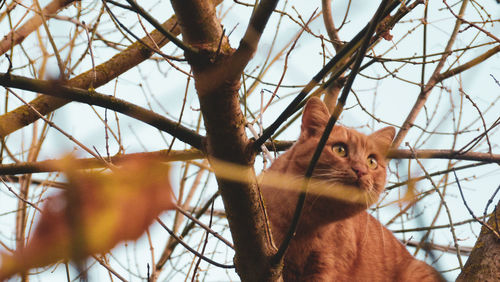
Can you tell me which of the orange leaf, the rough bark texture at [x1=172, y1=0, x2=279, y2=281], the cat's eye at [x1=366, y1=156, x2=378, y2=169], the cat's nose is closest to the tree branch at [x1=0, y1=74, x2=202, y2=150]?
the rough bark texture at [x1=172, y1=0, x2=279, y2=281]

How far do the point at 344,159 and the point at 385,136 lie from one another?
0.63 metres

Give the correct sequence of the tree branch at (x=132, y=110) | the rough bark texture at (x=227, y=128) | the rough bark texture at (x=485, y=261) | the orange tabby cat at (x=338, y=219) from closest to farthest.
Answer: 1. the rough bark texture at (x=227, y=128)
2. the tree branch at (x=132, y=110)
3. the rough bark texture at (x=485, y=261)
4. the orange tabby cat at (x=338, y=219)

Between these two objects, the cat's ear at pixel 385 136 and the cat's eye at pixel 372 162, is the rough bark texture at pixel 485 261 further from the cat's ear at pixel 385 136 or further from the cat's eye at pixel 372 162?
the cat's ear at pixel 385 136

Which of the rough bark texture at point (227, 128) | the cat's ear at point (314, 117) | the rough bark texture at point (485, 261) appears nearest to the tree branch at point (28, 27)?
the cat's ear at point (314, 117)

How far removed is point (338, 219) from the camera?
3135mm

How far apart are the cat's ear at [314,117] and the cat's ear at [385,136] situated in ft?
1.80

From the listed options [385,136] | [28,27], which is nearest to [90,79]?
[28,27]

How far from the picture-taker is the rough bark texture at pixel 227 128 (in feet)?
5.17

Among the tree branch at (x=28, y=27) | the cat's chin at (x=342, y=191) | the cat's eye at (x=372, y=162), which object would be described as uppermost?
the tree branch at (x=28, y=27)

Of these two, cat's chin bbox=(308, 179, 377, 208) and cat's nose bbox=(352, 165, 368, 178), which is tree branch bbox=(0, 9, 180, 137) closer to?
cat's chin bbox=(308, 179, 377, 208)

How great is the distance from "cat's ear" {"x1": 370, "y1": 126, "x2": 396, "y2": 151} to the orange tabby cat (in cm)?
8

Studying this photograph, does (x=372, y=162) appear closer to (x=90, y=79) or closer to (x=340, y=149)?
(x=340, y=149)

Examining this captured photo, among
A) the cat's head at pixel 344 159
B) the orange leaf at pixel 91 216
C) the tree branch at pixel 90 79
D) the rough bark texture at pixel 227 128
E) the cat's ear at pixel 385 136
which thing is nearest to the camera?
the orange leaf at pixel 91 216

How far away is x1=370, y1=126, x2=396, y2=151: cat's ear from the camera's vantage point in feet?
12.1
